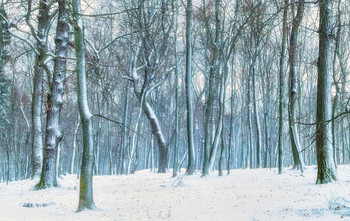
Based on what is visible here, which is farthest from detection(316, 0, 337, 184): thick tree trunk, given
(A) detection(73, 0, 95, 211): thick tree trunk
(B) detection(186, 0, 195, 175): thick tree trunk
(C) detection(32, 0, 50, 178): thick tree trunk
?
(C) detection(32, 0, 50, 178): thick tree trunk

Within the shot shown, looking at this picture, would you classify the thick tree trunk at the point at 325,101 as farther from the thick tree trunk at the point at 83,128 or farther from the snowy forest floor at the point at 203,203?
the thick tree trunk at the point at 83,128

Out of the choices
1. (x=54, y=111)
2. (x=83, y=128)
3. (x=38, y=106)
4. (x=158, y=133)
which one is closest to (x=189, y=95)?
(x=158, y=133)

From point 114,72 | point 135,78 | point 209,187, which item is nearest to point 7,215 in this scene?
point 209,187

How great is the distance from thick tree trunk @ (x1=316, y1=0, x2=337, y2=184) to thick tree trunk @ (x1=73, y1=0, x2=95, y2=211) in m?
6.20

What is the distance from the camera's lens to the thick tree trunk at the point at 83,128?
7332 millimetres

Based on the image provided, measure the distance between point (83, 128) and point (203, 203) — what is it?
137 inches

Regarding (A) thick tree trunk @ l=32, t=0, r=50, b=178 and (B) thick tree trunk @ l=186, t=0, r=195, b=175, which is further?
(B) thick tree trunk @ l=186, t=0, r=195, b=175

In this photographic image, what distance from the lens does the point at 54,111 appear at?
11898mm

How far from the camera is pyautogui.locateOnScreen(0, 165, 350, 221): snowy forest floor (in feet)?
21.7

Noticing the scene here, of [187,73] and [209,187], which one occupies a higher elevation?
[187,73]

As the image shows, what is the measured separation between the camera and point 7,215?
22.4 feet

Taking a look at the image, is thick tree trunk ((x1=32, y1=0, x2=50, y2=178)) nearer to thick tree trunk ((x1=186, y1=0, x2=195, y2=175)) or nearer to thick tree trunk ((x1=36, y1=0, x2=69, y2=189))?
thick tree trunk ((x1=36, y1=0, x2=69, y2=189))

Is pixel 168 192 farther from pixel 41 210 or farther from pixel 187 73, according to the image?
pixel 187 73

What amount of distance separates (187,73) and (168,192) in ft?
22.1
